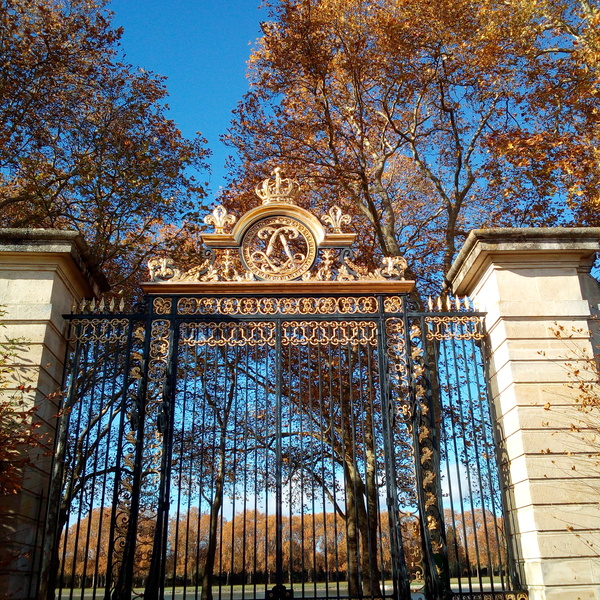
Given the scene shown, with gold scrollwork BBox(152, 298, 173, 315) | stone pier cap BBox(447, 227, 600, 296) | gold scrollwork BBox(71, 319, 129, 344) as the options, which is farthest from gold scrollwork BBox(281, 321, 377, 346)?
gold scrollwork BBox(71, 319, 129, 344)

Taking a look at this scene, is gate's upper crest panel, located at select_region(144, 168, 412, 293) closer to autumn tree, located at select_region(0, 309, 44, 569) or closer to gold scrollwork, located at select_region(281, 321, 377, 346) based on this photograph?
gold scrollwork, located at select_region(281, 321, 377, 346)

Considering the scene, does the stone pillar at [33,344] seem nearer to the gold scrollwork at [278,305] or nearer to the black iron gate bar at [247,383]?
the black iron gate bar at [247,383]

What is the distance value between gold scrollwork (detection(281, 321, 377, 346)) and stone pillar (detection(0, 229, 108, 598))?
7.64 ft

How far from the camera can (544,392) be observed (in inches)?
237

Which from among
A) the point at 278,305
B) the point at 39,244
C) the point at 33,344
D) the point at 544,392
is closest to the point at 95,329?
the point at 33,344

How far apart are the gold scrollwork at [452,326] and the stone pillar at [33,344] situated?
12.4ft

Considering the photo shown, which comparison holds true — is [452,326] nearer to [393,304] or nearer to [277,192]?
[393,304]

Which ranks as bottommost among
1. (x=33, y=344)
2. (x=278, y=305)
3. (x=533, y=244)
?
(x=33, y=344)

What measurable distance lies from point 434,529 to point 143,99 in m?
8.95

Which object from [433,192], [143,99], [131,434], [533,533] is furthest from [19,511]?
[433,192]

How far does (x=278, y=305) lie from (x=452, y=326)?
184 cm

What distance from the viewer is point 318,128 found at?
11992 mm

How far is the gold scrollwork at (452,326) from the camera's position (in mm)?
6688

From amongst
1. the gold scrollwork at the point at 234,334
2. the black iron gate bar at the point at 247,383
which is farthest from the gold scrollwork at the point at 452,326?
the gold scrollwork at the point at 234,334
